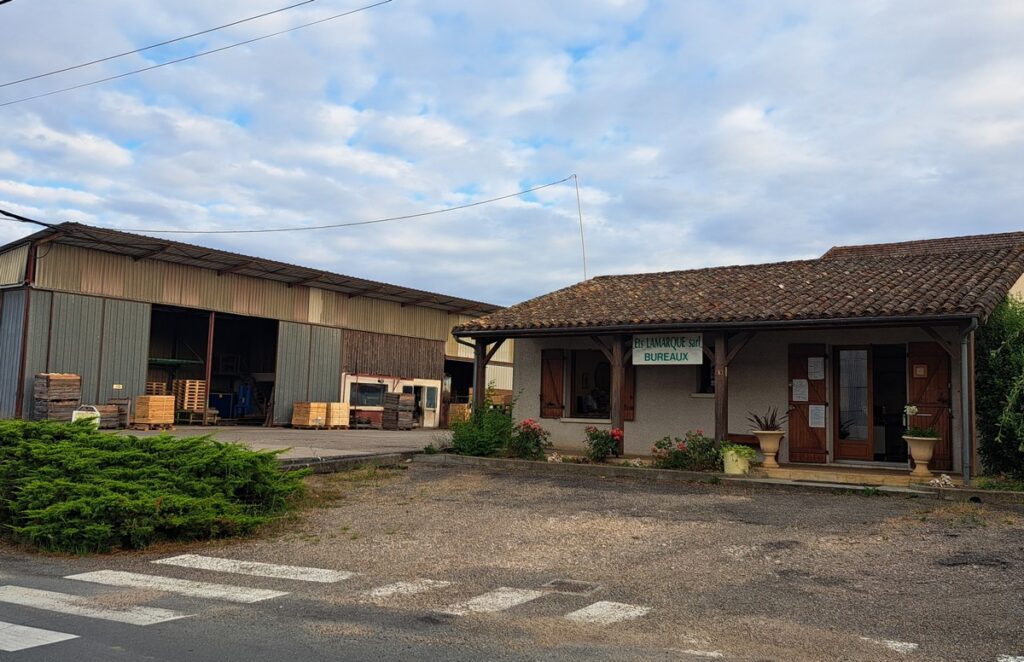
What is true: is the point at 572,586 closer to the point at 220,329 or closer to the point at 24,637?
the point at 24,637

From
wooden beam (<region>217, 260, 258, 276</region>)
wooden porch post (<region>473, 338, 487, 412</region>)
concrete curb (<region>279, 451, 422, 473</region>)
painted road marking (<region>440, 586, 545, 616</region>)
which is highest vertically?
wooden beam (<region>217, 260, 258, 276</region>)

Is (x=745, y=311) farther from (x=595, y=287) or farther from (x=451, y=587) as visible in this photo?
(x=451, y=587)

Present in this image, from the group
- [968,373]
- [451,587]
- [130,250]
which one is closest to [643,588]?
[451,587]

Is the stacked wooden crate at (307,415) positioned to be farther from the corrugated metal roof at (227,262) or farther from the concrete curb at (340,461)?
the concrete curb at (340,461)

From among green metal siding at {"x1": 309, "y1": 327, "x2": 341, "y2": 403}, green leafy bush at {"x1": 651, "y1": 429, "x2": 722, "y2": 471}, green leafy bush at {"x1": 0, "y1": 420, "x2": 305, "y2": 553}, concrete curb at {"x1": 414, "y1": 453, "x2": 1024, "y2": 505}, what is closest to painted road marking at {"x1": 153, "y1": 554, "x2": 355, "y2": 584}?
→ green leafy bush at {"x1": 0, "y1": 420, "x2": 305, "y2": 553}

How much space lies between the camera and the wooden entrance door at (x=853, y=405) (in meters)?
15.5

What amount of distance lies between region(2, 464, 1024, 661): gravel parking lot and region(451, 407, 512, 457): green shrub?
4.09 metres

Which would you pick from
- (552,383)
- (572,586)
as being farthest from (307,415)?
(572,586)

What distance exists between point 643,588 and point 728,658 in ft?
6.53

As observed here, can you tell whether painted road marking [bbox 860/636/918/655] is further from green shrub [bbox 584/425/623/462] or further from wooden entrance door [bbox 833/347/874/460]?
wooden entrance door [bbox 833/347/874/460]

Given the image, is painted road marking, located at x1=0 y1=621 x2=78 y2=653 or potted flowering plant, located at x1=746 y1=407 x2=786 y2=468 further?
potted flowering plant, located at x1=746 y1=407 x2=786 y2=468

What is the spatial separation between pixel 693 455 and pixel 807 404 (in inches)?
110

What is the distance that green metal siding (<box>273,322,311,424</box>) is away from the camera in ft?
93.8

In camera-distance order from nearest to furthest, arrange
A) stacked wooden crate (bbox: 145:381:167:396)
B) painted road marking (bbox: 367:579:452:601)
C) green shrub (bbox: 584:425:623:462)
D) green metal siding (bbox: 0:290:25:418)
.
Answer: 1. painted road marking (bbox: 367:579:452:601)
2. green shrub (bbox: 584:425:623:462)
3. green metal siding (bbox: 0:290:25:418)
4. stacked wooden crate (bbox: 145:381:167:396)
